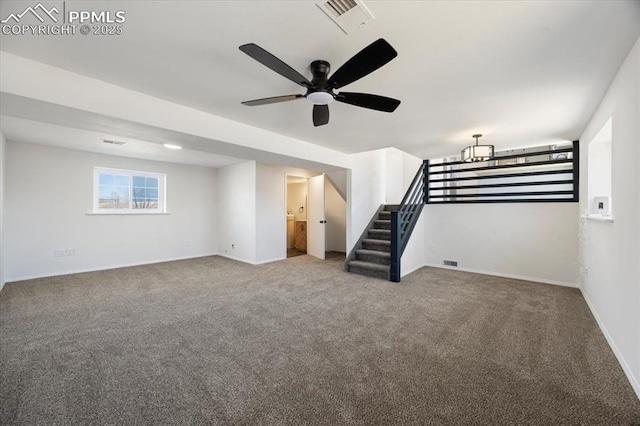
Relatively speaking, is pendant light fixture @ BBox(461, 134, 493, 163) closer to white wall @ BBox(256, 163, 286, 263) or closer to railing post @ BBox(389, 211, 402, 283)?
railing post @ BBox(389, 211, 402, 283)

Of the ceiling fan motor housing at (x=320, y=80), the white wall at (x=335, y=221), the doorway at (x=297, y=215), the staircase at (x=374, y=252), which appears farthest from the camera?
the doorway at (x=297, y=215)

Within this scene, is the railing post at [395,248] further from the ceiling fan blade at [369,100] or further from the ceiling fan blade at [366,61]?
the ceiling fan blade at [366,61]

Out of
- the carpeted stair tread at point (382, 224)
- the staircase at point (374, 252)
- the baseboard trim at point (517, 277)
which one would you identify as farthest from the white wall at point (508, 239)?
the staircase at point (374, 252)

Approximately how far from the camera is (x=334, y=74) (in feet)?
5.90

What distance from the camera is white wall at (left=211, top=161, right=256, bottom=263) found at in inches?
226

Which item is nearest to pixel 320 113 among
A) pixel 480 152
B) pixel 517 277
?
pixel 480 152

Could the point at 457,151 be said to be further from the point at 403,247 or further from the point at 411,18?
the point at 411,18

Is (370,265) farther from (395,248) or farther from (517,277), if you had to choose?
(517,277)

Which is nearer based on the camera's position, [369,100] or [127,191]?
[369,100]

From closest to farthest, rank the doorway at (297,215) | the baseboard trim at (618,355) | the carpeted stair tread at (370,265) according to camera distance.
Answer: the baseboard trim at (618,355), the carpeted stair tread at (370,265), the doorway at (297,215)

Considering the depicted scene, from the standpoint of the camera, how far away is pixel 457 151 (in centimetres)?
498

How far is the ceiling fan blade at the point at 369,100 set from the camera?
204 centimetres

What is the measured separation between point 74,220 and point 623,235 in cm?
746

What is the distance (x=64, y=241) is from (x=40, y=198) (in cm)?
83
